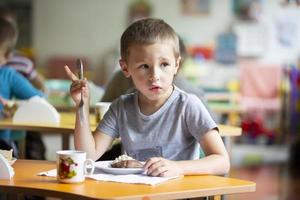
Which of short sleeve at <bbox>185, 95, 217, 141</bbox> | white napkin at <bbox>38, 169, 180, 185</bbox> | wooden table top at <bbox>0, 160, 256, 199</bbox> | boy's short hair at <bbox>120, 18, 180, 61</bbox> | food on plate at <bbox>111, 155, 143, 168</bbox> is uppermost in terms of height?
boy's short hair at <bbox>120, 18, 180, 61</bbox>

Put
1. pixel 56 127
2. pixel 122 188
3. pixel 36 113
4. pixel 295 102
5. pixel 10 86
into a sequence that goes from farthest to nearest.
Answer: pixel 295 102 < pixel 10 86 < pixel 36 113 < pixel 56 127 < pixel 122 188

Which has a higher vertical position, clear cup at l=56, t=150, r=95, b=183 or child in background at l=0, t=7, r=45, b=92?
child in background at l=0, t=7, r=45, b=92

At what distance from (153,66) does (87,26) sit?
257 inches

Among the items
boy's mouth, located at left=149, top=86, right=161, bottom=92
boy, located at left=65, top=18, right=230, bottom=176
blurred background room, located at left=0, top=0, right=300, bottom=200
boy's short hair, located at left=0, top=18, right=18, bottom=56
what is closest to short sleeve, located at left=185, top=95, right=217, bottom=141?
boy, located at left=65, top=18, right=230, bottom=176

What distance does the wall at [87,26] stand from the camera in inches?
332

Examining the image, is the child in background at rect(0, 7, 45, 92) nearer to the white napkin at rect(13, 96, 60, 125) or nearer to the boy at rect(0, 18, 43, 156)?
the boy at rect(0, 18, 43, 156)

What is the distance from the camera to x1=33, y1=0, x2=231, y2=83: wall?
8445 millimetres

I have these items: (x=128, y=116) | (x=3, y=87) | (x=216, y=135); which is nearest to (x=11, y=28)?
(x=3, y=87)

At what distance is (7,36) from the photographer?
3.71m

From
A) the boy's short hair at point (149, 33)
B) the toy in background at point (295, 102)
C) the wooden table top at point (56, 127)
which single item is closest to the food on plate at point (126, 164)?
the boy's short hair at point (149, 33)

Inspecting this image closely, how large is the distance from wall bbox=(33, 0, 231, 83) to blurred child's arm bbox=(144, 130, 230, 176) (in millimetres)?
6443

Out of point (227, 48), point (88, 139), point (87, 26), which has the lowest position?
point (88, 139)

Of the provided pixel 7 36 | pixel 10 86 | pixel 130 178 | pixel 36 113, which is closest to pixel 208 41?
pixel 7 36

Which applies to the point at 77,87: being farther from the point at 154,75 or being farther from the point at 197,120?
the point at 197,120
